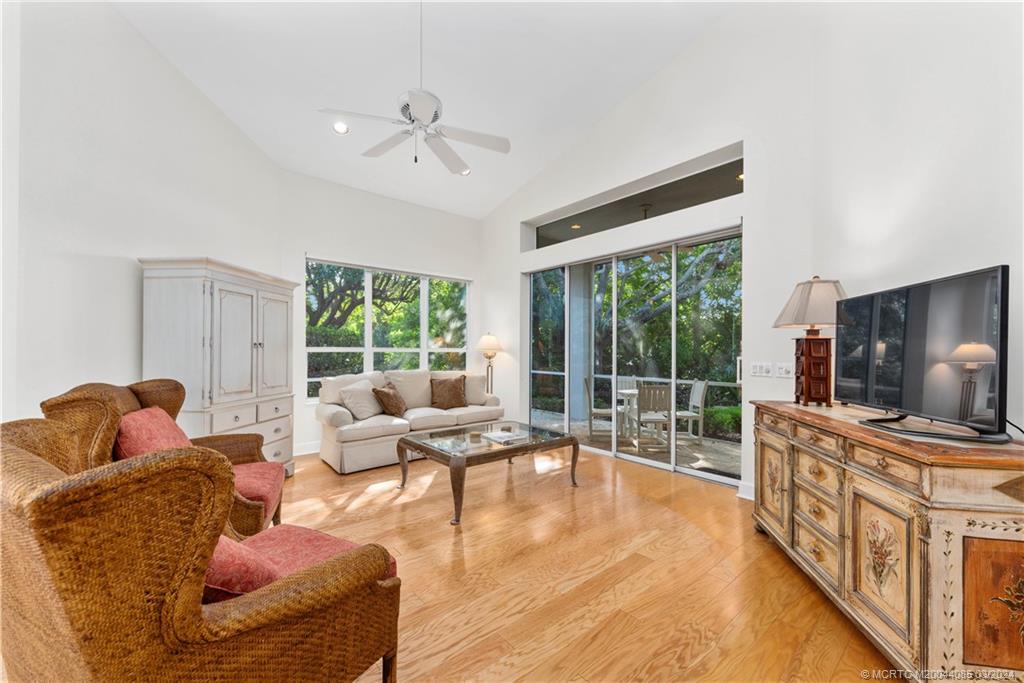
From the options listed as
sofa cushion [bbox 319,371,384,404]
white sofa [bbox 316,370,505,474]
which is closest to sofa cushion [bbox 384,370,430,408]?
white sofa [bbox 316,370,505,474]

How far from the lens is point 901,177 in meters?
2.38

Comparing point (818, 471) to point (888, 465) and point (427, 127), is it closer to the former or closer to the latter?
point (888, 465)

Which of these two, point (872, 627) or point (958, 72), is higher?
point (958, 72)

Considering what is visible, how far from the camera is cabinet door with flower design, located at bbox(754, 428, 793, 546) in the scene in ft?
7.64

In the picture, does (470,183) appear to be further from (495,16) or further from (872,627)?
(872,627)

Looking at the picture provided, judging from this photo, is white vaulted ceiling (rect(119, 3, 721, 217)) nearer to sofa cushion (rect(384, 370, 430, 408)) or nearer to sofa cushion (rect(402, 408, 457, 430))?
sofa cushion (rect(384, 370, 430, 408))

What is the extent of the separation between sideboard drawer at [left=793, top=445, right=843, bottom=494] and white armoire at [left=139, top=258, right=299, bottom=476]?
3.85 m

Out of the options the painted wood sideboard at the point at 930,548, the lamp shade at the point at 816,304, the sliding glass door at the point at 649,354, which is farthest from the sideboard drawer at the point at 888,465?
the sliding glass door at the point at 649,354

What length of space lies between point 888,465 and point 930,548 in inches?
11.8

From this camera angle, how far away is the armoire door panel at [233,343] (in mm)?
3213

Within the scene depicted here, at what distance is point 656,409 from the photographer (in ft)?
14.0

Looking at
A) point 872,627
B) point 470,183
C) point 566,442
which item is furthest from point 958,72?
point 470,183

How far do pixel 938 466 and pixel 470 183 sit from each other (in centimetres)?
501

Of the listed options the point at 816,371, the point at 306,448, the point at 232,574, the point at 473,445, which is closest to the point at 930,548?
the point at 816,371
